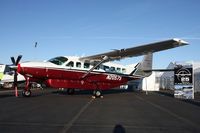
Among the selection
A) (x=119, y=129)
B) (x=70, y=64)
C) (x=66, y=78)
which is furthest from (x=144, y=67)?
(x=119, y=129)

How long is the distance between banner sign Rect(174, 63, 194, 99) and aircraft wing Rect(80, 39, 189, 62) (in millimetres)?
4566


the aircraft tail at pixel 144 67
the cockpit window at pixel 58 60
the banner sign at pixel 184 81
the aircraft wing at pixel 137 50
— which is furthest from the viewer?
the aircraft tail at pixel 144 67

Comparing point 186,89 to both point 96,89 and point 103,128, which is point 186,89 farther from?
point 103,128

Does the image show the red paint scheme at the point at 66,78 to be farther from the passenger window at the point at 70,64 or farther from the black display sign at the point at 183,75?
the black display sign at the point at 183,75

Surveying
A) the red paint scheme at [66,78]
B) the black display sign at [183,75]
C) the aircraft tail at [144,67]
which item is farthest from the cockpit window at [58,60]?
the black display sign at [183,75]

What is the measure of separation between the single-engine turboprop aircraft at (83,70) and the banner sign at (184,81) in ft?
14.0

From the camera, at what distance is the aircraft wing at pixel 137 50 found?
12059 millimetres

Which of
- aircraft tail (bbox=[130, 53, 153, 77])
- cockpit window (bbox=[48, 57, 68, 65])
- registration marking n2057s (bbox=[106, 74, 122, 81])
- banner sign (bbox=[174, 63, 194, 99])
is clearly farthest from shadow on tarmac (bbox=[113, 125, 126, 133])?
aircraft tail (bbox=[130, 53, 153, 77])

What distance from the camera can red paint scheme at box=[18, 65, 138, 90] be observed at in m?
13.4

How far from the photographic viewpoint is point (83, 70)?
51.2 ft

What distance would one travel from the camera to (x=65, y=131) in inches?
181

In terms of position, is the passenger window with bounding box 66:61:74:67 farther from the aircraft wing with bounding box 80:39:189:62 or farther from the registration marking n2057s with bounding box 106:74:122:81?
the registration marking n2057s with bounding box 106:74:122:81

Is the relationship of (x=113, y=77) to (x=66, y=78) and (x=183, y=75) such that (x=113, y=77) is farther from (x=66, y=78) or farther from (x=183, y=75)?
(x=183, y=75)

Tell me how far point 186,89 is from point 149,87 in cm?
1708
